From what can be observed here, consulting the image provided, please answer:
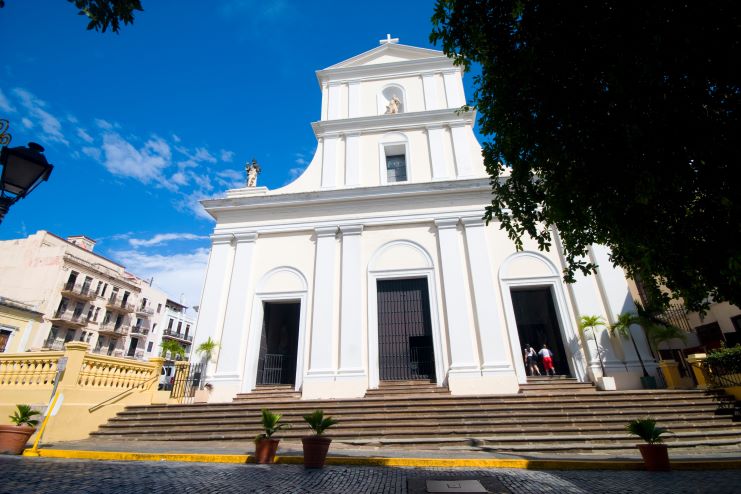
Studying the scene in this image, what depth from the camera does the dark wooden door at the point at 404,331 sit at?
12523 mm

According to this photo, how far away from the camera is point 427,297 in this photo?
13.4 metres

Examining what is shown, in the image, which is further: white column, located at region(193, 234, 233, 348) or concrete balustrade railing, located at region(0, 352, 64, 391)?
white column, located at region(193, 234, 233, 348)

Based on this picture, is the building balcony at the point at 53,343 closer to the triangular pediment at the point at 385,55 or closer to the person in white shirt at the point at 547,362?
the triangular pediment at the point at 385,55

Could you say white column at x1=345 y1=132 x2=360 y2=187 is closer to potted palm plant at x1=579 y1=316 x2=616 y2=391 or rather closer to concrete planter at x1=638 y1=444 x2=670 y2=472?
potted palm plant at x1=579 y1=316 x2=616 y2=391

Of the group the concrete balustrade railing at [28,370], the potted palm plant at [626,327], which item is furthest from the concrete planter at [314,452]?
the potted palm plant at [626,327]

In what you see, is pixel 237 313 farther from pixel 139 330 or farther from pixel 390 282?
pixel 139 330

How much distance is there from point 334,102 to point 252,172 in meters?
5.45

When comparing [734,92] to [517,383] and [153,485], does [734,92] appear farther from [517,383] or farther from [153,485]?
[517,383]

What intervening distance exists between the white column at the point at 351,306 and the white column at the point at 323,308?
42 centimetres

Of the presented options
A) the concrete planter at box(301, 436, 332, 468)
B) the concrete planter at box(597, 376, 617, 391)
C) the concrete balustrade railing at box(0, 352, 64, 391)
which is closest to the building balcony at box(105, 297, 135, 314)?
the concrete balustrade railing at box(0, 352, 64, 391)

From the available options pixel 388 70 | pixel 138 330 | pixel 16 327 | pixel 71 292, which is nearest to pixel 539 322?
pixel 388 70

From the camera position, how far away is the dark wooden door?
1252 centimetres

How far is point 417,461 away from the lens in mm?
5824

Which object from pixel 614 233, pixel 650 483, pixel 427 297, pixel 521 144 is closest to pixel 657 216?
pixel 614 233
